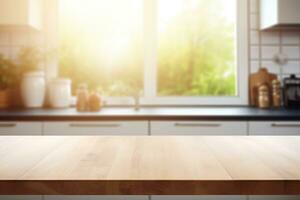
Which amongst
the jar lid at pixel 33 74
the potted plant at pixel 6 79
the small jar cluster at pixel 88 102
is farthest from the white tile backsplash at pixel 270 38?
the potted plant at pixel 6 79

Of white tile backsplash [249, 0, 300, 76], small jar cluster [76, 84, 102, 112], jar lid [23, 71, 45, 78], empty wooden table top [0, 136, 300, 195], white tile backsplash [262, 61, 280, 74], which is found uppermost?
white tile backsplash [249, 0, 300, 76]

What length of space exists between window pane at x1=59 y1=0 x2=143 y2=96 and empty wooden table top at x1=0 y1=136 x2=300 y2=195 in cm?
178

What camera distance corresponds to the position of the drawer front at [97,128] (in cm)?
226

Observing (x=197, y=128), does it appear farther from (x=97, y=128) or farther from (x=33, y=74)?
(x=33, y=74)

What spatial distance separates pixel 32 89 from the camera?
2.74 meters

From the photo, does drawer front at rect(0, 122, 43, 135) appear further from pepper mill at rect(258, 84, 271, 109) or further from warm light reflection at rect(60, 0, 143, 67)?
pepper mill at rect(258, 84, 271, 109)

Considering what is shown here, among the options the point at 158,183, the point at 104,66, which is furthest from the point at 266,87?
the point at 158,183

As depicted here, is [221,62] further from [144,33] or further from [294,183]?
[294,183]

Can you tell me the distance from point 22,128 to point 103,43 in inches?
41.8

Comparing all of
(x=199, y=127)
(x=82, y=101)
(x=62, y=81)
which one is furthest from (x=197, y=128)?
(x=62, y=81)

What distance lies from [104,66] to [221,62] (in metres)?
0.98

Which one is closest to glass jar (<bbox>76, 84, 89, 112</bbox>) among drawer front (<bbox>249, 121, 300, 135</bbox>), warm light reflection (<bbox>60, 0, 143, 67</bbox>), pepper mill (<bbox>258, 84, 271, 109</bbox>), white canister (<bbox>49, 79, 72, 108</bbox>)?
white canister (<bbox>49, 79, 72, 108</bbox>)

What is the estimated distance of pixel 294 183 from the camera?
75 centimetres

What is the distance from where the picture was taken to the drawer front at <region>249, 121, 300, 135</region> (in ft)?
7.37
